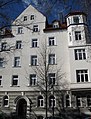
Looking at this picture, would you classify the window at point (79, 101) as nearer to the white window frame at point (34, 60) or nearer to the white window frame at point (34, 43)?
the white window frame at point (34, 60)

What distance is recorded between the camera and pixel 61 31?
26484 millimetres

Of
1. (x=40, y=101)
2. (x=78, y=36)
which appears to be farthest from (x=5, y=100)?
(x=78, y=36)

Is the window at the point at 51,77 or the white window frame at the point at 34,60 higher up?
the white window frame at the point at 34,60

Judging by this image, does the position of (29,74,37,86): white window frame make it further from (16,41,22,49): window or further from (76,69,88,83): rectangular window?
(76,69,88,83): rectangular window

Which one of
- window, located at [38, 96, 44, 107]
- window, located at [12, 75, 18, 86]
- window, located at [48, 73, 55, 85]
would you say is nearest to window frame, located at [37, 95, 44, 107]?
window, located at [38, 96, 44, 107]

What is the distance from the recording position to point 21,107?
81.3 feet

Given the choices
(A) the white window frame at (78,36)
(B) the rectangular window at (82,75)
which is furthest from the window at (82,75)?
(A) the white window frame at (78,36)

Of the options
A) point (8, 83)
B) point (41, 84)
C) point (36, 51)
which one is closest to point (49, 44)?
point (36, 51)

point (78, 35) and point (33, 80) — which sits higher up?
point (78, 35)

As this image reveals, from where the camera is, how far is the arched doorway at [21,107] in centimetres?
2433

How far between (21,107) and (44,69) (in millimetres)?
5965

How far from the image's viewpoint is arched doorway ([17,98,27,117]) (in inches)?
958

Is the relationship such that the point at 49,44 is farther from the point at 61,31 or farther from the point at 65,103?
the point at 65,103

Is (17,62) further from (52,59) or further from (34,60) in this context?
(52,59)
